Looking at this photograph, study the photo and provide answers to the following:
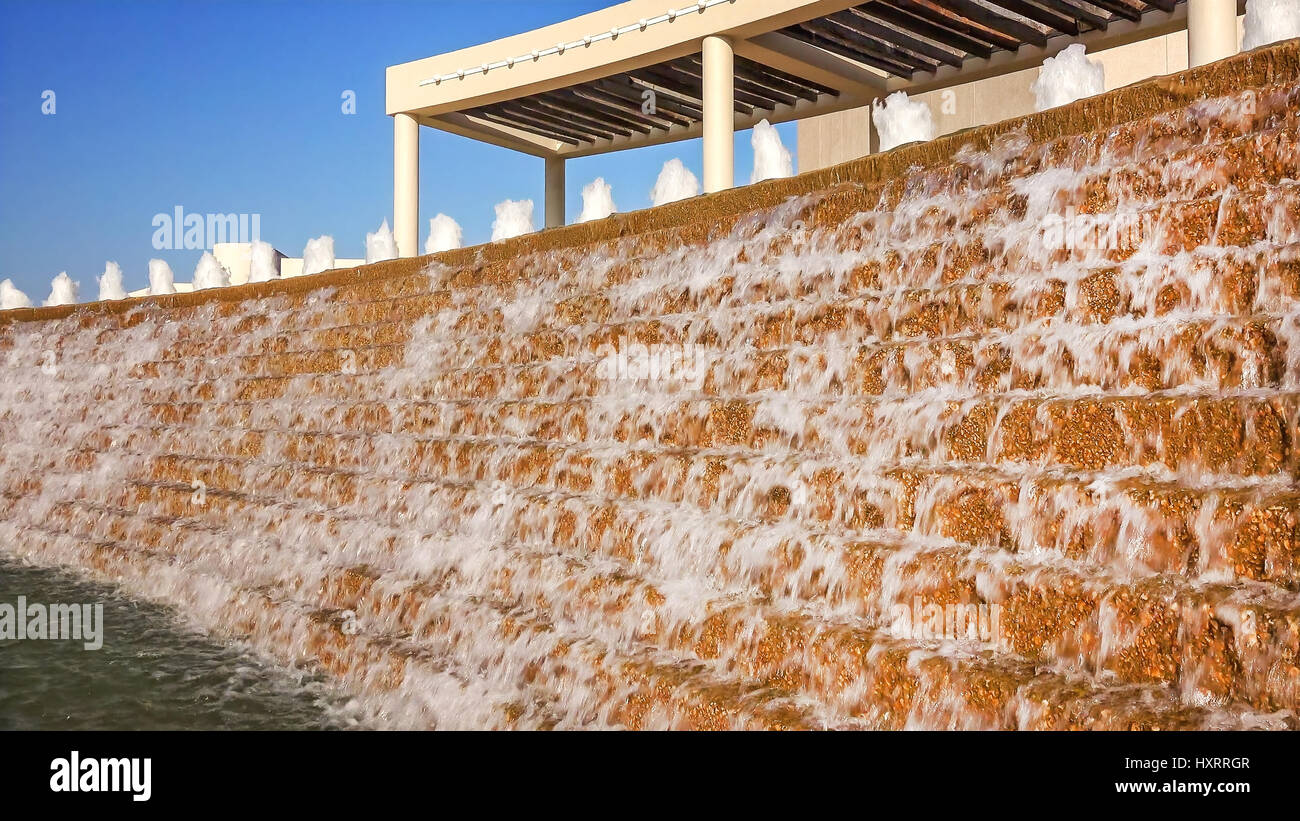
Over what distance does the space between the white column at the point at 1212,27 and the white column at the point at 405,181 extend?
1262 cm

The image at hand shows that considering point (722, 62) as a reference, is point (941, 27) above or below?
above

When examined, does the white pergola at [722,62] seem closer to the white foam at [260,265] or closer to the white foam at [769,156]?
the white foam at [769,156]

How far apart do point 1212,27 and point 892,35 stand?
4.21 m

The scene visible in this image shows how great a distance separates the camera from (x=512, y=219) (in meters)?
12.5

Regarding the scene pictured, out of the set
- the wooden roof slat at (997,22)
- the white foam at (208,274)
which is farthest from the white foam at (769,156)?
the white foam at (208,274)

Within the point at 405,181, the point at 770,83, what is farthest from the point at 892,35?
the point at 405,181

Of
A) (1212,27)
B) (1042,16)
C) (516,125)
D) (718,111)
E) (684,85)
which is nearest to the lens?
(1212,27)

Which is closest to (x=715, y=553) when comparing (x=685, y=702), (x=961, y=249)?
(x=685, y=702)

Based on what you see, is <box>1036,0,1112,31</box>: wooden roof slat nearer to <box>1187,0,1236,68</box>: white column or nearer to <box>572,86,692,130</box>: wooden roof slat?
<box>1187,0,1236,68</box>: white column

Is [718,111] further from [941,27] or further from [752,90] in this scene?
[752,90]

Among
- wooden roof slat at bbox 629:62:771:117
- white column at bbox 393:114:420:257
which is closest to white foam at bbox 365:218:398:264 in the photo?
white column at bbox 393:114:420:257

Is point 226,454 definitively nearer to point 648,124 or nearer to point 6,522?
point 6,522

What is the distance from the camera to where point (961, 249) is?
4922mm
